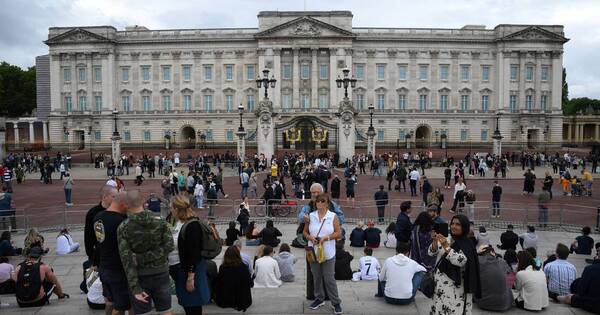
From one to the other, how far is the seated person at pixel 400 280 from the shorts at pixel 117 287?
13.8 ft

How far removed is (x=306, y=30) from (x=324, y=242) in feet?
222

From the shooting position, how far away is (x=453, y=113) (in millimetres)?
75938

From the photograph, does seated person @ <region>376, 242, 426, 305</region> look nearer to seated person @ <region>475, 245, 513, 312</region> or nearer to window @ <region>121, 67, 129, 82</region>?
seated person @ <region>475, 245, 513, 312</region>

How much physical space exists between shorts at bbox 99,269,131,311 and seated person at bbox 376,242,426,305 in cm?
422

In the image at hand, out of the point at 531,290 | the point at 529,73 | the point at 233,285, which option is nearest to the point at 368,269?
the point at 531,290

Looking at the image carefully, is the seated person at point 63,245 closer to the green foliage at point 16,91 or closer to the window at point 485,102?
the window at point 485,102

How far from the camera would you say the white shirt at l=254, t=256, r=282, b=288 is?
10.4 m

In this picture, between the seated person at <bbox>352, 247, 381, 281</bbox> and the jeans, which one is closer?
the jeans

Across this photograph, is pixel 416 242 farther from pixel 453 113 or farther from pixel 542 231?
pixel 453 113

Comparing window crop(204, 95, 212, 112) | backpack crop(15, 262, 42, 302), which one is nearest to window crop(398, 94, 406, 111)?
window crop(204, 95, 212, 112)

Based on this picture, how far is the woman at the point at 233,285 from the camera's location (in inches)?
304

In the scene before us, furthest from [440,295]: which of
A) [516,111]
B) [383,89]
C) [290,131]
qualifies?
[516,111]

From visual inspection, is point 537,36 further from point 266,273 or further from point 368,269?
point 266,273

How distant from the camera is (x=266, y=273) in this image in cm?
1045
